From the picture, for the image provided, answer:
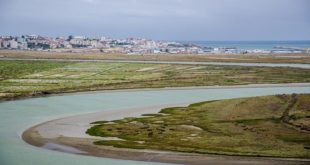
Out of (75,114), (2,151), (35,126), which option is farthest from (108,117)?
(2,151)

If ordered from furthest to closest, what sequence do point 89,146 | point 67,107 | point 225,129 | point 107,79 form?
1. point 107,79
2. point 67,107
3. point 225,129
4. point 89,146

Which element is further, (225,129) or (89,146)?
(225,129)

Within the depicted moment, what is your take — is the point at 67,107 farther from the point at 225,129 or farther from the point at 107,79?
the point at 107,79

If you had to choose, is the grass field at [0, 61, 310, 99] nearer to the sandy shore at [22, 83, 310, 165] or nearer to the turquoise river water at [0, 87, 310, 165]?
the turquoise river water at [0, 87, 310, 165]

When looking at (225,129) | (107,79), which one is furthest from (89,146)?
(107,79)

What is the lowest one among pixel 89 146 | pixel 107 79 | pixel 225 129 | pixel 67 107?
pixel 89 146

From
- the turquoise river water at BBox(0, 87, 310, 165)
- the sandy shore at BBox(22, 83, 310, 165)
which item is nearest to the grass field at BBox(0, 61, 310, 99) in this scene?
the turquoise river water at BBox(0, 87, 310, 165)

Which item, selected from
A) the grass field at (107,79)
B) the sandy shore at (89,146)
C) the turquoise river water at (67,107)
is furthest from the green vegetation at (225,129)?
the grass field at (107,79)

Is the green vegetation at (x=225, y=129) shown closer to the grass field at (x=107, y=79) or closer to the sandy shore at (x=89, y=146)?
the sandy shore at (x=89, y=146)
